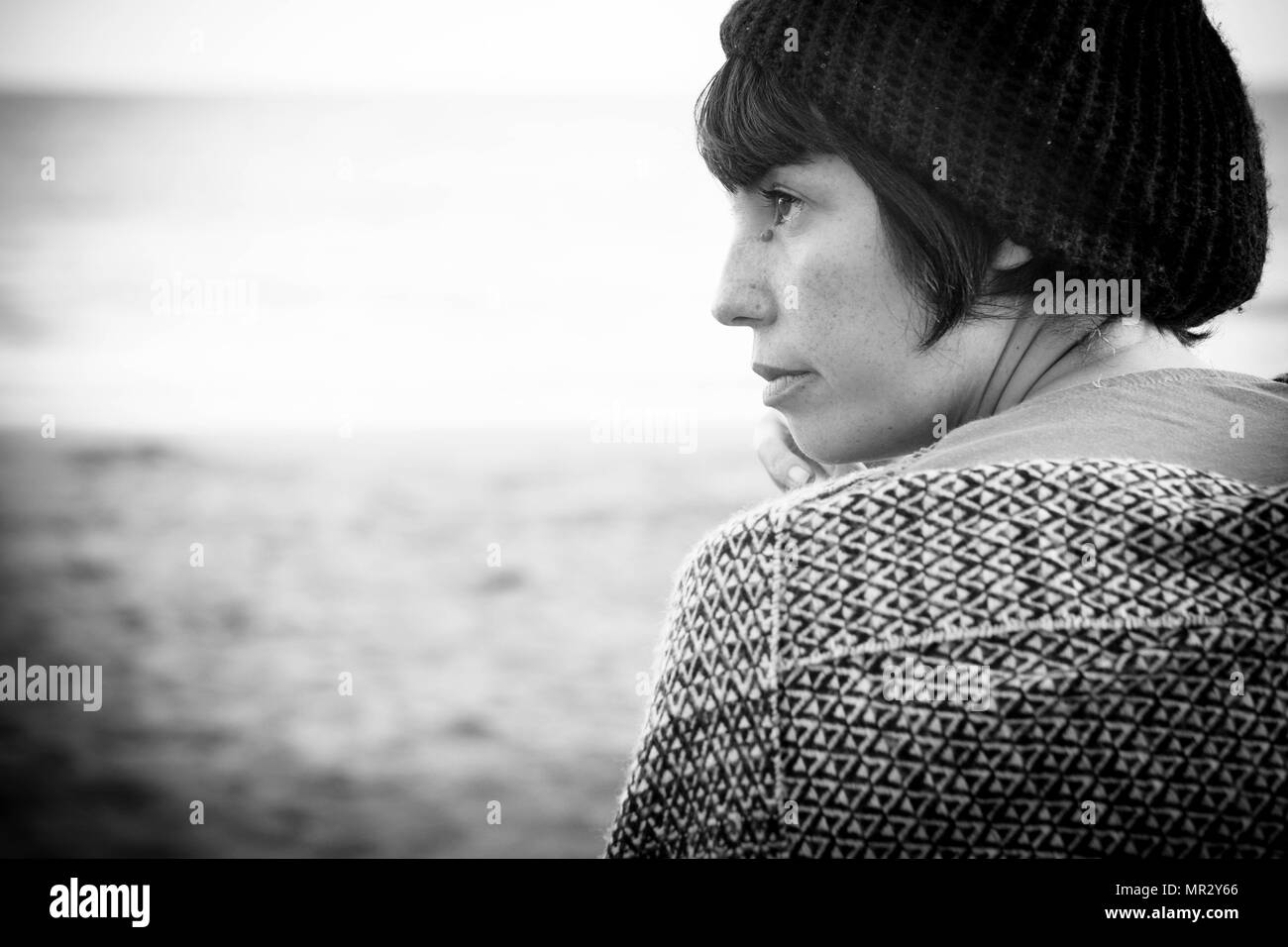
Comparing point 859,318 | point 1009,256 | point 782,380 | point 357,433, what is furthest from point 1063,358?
point 357,433

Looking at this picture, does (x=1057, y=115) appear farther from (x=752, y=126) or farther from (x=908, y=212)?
(x=752, y=126)

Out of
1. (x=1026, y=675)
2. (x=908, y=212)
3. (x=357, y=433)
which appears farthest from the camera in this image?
(x=357, y=433)

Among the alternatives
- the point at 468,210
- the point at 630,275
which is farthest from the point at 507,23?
the point at 630,275

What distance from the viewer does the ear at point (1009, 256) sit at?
5.11 feet

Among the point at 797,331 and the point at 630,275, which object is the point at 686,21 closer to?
the point at 630,275

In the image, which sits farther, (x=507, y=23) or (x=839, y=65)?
(x=507, y=23)

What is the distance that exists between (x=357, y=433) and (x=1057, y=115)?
8.16 metres

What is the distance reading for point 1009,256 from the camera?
1565 mm

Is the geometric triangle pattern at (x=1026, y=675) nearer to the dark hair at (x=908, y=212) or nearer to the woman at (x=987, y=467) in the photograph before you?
the woman at (x=987, y=467)

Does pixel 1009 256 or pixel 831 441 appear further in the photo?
pixel 831 441

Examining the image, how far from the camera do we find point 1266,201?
5.51 feet

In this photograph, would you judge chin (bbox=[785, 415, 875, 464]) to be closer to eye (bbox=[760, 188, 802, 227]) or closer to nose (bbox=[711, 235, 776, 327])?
nose (bbox=[711, 235, 776, 327])
